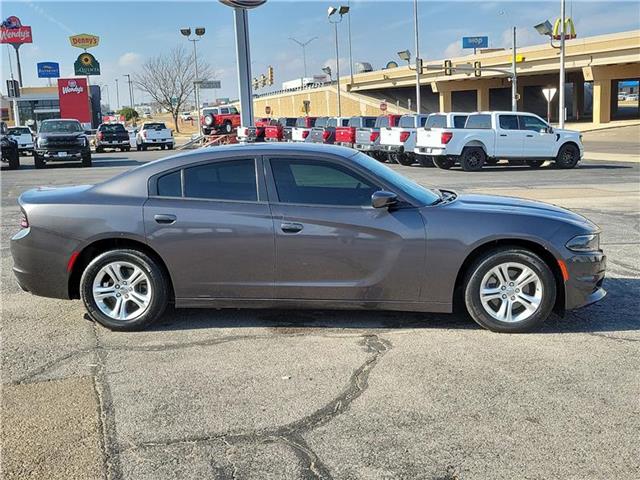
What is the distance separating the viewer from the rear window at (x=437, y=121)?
21.8 metres

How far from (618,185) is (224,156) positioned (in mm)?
13538

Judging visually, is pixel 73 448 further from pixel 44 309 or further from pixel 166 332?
pixel 44 309

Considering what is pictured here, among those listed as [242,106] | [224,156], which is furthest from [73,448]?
[242,106]

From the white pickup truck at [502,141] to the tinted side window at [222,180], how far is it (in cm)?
1678

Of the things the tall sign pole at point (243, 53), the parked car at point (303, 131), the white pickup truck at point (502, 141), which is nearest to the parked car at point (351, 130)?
→ the parked car at point (303, 131)

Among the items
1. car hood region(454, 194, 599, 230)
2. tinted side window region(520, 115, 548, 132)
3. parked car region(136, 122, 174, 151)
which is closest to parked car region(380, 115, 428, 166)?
tinted side window region(520, 115, 548, 132)

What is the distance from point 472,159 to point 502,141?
3.80 feet

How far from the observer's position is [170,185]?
17.5 ft

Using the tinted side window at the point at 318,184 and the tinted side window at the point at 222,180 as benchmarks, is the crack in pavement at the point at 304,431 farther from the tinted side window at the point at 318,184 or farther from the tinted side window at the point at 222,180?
the tinted side window at the point at 222,180

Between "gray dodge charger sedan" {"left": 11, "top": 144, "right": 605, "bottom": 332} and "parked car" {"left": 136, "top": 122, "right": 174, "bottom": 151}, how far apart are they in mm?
37284

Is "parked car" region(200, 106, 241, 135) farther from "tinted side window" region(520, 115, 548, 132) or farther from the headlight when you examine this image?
the headlight

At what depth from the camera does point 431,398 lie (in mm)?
3957

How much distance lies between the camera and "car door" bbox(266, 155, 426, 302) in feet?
16.5

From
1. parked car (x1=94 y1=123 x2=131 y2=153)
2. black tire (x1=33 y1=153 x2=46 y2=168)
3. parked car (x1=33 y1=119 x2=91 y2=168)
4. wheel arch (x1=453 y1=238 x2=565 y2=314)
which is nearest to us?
wheel arch (x1=453 y1=238 x2=565 y2=314)
